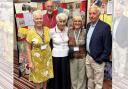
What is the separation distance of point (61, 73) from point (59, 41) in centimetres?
48

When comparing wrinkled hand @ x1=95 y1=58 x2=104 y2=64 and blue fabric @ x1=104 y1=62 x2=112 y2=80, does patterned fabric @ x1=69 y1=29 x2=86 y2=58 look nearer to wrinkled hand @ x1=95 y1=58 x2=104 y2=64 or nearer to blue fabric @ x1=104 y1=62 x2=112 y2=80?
wrinkled hand @ x1=95 y1=58 x2=104 y2=64

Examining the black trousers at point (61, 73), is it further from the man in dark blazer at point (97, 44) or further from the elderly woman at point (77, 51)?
the man in dark blazer at point (97, 44)

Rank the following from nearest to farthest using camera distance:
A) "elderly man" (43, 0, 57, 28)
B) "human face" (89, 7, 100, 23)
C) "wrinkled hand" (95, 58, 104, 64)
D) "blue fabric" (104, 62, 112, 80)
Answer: "human face" (89, 7, 100, 23) → "wrinkled hand" (95, 58, 104, 64) → "elderly man" (43, 0, 57, 28) → "blue fabric" (104, 62, 112, 80)

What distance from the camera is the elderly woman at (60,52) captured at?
10.4 ft

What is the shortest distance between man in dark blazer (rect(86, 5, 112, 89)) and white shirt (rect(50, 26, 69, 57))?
0.91 feet

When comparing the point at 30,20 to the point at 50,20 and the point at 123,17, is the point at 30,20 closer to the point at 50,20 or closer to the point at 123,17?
the point at 50,20

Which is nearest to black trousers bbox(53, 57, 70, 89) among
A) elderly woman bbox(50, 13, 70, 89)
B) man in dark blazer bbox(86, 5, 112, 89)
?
elderly woman bbox(50, 13, 70, 89)

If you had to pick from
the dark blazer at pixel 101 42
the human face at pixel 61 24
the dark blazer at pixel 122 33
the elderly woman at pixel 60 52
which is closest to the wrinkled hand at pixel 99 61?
the dark blazer at pixel 101 42

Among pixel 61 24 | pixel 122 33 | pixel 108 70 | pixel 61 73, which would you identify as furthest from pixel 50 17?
pixel 122 33

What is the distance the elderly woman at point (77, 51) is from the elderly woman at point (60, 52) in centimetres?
7

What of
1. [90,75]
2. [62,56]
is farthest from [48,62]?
[90,75]

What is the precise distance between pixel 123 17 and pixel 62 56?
1990 mm

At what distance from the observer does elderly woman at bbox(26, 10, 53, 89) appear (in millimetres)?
3062

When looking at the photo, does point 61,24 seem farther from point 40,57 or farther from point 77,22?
point 40,57
